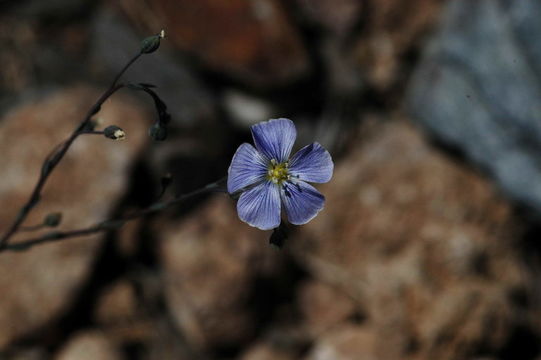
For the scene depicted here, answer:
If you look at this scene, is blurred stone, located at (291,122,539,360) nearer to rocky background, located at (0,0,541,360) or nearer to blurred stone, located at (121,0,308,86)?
rocky background, located at (0,0,541,360)

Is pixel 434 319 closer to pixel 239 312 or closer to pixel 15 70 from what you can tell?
pixel 239 312

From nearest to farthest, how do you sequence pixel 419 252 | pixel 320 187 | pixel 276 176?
pixel 276 176
pixel 419 252
pixel 320 187

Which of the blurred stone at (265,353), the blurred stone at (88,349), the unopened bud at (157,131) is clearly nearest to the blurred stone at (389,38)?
the blurred stone at (265,353)

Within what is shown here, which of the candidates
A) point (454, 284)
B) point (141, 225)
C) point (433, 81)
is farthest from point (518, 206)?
point (141, 225)

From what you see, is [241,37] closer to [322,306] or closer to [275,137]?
[322,306]

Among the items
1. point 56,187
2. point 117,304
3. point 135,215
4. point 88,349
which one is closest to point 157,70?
point 56,187

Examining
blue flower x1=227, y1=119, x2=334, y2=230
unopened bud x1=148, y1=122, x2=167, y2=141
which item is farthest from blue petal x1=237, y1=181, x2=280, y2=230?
unopened bud x1=148, y1=122, x2=167, y2=141
